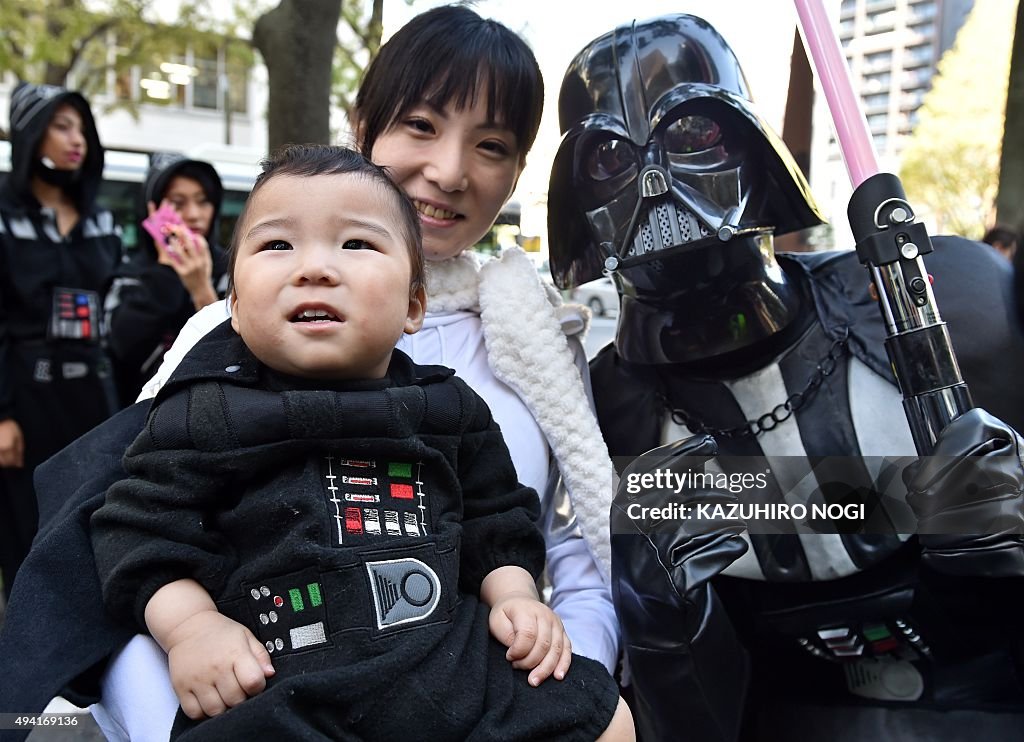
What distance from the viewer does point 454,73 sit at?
6.09ft

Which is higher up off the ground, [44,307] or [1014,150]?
[1014,150]

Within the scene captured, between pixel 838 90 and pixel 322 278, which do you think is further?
pixel 838 90

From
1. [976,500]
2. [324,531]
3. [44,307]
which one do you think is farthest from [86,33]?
[976,500]

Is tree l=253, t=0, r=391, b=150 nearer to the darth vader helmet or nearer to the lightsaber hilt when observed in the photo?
the darth vader helmet

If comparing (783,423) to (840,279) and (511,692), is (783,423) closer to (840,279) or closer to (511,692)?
(840,279)

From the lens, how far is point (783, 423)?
5.98 feet

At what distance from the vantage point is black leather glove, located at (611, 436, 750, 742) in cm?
150

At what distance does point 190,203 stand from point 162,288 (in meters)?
0.65

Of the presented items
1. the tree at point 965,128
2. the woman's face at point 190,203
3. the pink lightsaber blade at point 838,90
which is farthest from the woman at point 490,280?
the tree at point 965,128

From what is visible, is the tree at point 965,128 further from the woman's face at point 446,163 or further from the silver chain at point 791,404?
the woman's face at point 446,163

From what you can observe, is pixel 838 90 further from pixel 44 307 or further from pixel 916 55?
pixel 916 55

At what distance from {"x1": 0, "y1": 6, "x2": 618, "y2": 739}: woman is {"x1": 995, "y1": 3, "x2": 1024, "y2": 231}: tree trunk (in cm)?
474

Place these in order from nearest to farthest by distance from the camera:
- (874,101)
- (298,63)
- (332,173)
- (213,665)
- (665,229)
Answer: (213,665) → (332,173) → (665,229) → (298,63) → (874,101)

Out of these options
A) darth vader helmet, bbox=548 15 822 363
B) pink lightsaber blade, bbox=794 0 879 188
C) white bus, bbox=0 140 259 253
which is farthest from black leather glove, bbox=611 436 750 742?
white bus, bbox=0 140 259 253
